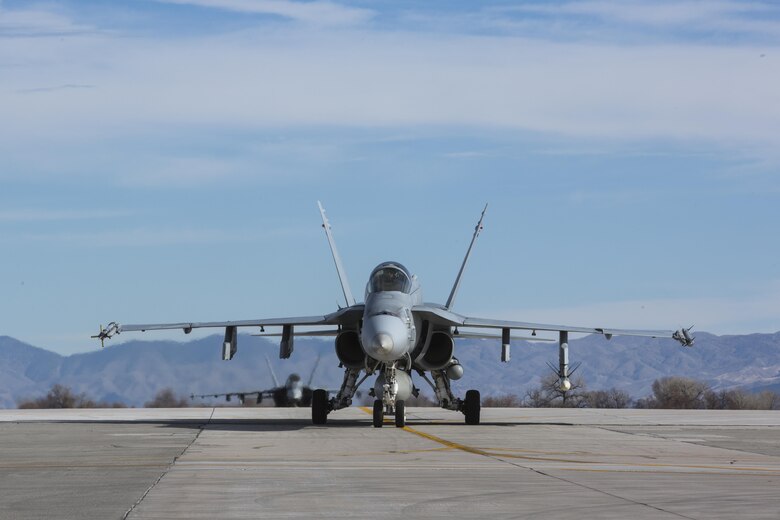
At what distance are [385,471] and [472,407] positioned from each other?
12.1m

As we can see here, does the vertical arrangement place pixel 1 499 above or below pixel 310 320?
below

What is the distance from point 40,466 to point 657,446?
32.0 ft

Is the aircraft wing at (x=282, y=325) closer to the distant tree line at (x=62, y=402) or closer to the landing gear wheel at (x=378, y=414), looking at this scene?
the landing gear wheel at (x=378, y=414)

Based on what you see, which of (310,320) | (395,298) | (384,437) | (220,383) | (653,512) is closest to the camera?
(653,512)

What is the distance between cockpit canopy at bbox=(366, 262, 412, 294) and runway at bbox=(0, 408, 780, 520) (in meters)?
2.71

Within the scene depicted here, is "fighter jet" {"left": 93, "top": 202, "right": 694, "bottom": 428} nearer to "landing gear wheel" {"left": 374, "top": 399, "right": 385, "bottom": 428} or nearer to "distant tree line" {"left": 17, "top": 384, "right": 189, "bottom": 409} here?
"landing gear wheel" {"left": 374, "top": 399, "right": 385, "bottom": 428}

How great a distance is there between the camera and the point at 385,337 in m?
23.1

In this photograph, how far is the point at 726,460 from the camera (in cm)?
1803

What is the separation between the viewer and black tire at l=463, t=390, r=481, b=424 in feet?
89.7

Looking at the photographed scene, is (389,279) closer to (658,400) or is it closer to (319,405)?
(319,405)

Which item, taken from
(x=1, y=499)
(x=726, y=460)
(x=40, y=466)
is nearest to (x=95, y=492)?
(x=1, y=499)

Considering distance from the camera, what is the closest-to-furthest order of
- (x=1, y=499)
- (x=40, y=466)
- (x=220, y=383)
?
(x=1, y=499) < (x=40, y=466) < (x=220, y=383)

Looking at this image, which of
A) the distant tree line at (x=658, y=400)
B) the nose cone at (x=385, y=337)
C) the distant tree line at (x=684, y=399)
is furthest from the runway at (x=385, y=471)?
the distant tree line at (x=684, y=399)

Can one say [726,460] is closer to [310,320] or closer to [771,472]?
[771,472]
